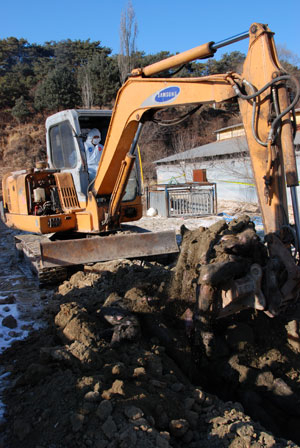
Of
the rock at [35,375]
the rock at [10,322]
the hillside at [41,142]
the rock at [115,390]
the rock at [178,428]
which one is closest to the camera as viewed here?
the rock at [178,428]

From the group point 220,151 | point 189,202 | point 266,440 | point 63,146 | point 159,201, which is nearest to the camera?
point 266,440

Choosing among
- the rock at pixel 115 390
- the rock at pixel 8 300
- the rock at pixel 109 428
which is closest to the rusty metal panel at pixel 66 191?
the rock at pixel 8 300

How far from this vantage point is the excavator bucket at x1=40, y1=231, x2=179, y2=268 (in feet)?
19.0

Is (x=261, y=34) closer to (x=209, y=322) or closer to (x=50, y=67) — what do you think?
(x=209, y=322)

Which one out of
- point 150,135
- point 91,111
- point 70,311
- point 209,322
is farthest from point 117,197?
point 150,135

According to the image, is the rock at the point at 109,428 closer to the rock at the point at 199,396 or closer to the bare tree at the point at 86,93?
the rock at the point at 199,396

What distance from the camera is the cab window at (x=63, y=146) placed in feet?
21.8

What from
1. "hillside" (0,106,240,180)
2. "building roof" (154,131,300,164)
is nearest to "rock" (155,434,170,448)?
"building roof" (154,131,300,164)

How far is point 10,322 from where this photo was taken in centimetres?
460

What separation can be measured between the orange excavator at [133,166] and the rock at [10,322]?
1202mm

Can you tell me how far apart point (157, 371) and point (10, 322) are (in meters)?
2.26

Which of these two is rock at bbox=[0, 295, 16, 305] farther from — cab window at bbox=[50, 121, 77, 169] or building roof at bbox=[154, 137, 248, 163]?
building roof at bbox=[154, 137, 248, 163]

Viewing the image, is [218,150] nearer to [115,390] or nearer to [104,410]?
[115,390]

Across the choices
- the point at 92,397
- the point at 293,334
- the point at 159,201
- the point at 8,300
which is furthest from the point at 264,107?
the point at 159,201
